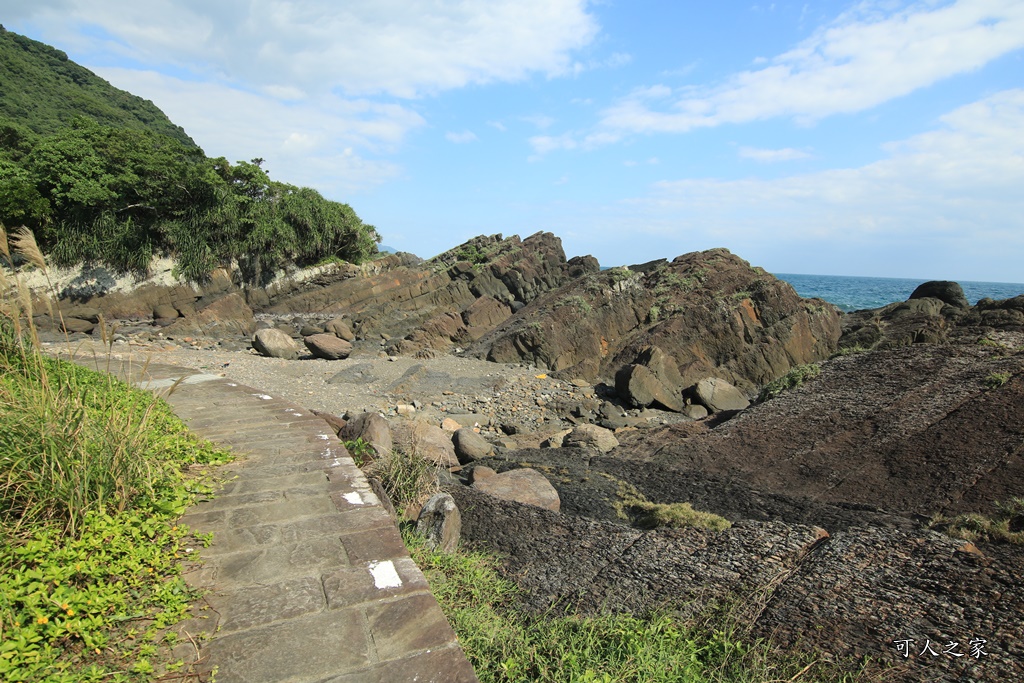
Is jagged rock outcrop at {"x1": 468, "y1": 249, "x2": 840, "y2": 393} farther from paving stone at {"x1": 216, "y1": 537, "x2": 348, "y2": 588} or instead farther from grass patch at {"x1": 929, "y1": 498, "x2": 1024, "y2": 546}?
paving stone at {"x1": 216, "y1": 537, "x2": 348, "y2": 588}

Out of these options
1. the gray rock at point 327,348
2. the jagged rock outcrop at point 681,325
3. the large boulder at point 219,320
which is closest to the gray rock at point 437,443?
the jagged rock outcrop at point 681,325

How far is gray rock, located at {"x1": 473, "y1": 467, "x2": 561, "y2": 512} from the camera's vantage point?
5.88 metres

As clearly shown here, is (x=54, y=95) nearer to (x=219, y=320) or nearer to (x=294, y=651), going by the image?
(x=219, y=320)

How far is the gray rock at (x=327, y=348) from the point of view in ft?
54.8

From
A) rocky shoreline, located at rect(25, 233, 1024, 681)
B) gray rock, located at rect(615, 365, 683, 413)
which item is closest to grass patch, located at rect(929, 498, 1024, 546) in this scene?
rocky shoreline, located at rect(25, 233, 1024, 681)

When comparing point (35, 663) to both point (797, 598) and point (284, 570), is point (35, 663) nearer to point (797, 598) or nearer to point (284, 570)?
point (284, 570)

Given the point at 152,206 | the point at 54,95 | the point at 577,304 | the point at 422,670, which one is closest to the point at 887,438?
the point at 422,670

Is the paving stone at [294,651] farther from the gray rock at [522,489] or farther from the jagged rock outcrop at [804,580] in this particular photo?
the gray rock at [522,489]

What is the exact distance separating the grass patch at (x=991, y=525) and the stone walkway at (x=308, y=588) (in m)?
4.11

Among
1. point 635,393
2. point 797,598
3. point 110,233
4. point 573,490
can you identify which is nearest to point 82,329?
point 110,233

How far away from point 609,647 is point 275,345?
15697 millimetres

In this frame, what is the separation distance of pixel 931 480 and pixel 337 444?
614cm

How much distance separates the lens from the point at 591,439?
31.6 feet

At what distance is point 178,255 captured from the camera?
23.1 meters
